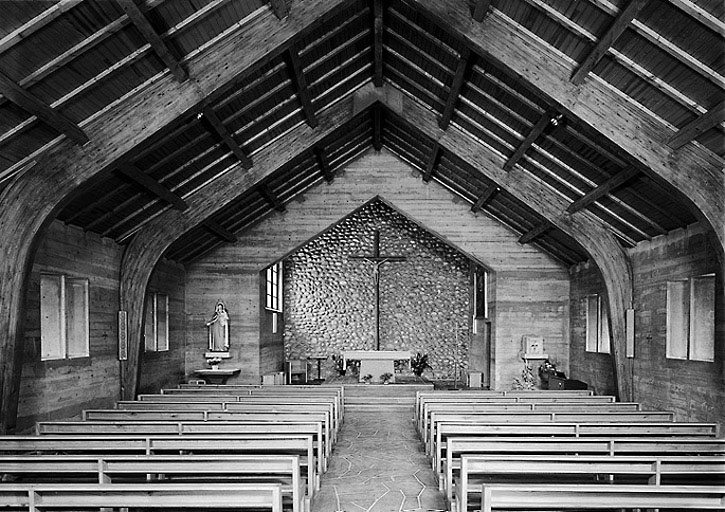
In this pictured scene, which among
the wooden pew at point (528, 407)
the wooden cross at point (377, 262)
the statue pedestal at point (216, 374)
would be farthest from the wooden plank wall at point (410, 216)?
the wooden pew at point (528, 407)

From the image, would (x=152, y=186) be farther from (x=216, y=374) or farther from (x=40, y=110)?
(x=216, y=374)

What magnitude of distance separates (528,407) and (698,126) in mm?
4441

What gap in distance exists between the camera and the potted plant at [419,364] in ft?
57.3

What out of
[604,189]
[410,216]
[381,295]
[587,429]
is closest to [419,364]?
[381,295]

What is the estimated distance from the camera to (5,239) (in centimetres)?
709

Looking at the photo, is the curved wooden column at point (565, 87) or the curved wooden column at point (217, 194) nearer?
the curved wooden column at point (565, 87)

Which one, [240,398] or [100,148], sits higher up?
[100,148]

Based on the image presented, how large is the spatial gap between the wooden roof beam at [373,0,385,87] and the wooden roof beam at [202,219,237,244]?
14.2 ft

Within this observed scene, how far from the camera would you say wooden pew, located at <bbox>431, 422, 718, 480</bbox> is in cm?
655

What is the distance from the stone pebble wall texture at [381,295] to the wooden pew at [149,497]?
14.4 m

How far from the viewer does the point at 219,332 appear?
15133mm

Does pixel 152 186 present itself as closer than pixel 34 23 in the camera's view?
No

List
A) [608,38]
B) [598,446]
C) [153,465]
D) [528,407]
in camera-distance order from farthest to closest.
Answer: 1. [528,407]
2. [608,38]
3. [598,446]
4. [153,465]

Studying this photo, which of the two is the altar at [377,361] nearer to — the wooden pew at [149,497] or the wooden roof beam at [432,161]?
the wooden roof beam at [432,161]
